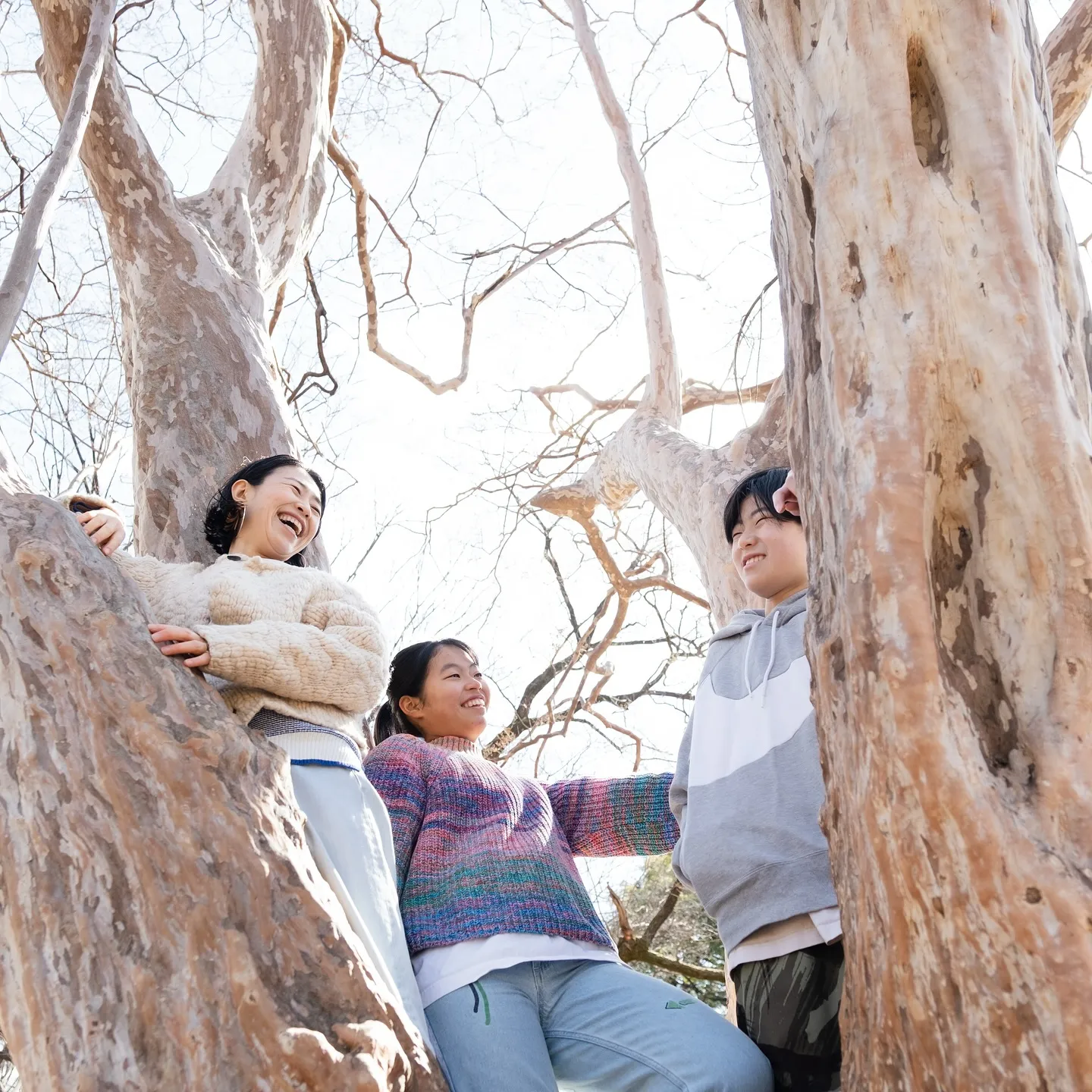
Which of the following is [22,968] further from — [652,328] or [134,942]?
[652,328]

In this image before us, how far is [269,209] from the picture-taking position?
4098 millimetres

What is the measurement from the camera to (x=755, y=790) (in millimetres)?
1903

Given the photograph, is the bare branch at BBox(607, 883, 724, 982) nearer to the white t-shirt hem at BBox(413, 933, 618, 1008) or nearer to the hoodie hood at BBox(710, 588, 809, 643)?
the hoodie hood at BBox(710, 588, 809, 643)

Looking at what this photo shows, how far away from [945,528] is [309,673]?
1.10 metres

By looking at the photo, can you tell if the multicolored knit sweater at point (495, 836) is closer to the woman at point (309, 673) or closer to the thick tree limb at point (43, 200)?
the woman at point (309, 673)

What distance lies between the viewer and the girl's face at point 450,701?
2.57m

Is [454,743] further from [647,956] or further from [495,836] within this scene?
[647,956]

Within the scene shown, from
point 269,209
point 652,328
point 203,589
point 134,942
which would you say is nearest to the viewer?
point 134,942

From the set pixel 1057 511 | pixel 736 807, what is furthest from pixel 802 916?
pixel 1057 511

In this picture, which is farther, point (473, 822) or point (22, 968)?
point (473, 822)

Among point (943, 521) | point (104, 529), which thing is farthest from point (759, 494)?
point (104, 529)

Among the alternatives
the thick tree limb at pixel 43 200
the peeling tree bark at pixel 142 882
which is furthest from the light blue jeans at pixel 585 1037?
the thick tree limb at pixel 43 200

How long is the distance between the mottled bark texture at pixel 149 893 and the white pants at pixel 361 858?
0.50 ft

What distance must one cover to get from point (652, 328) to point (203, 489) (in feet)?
9.96
